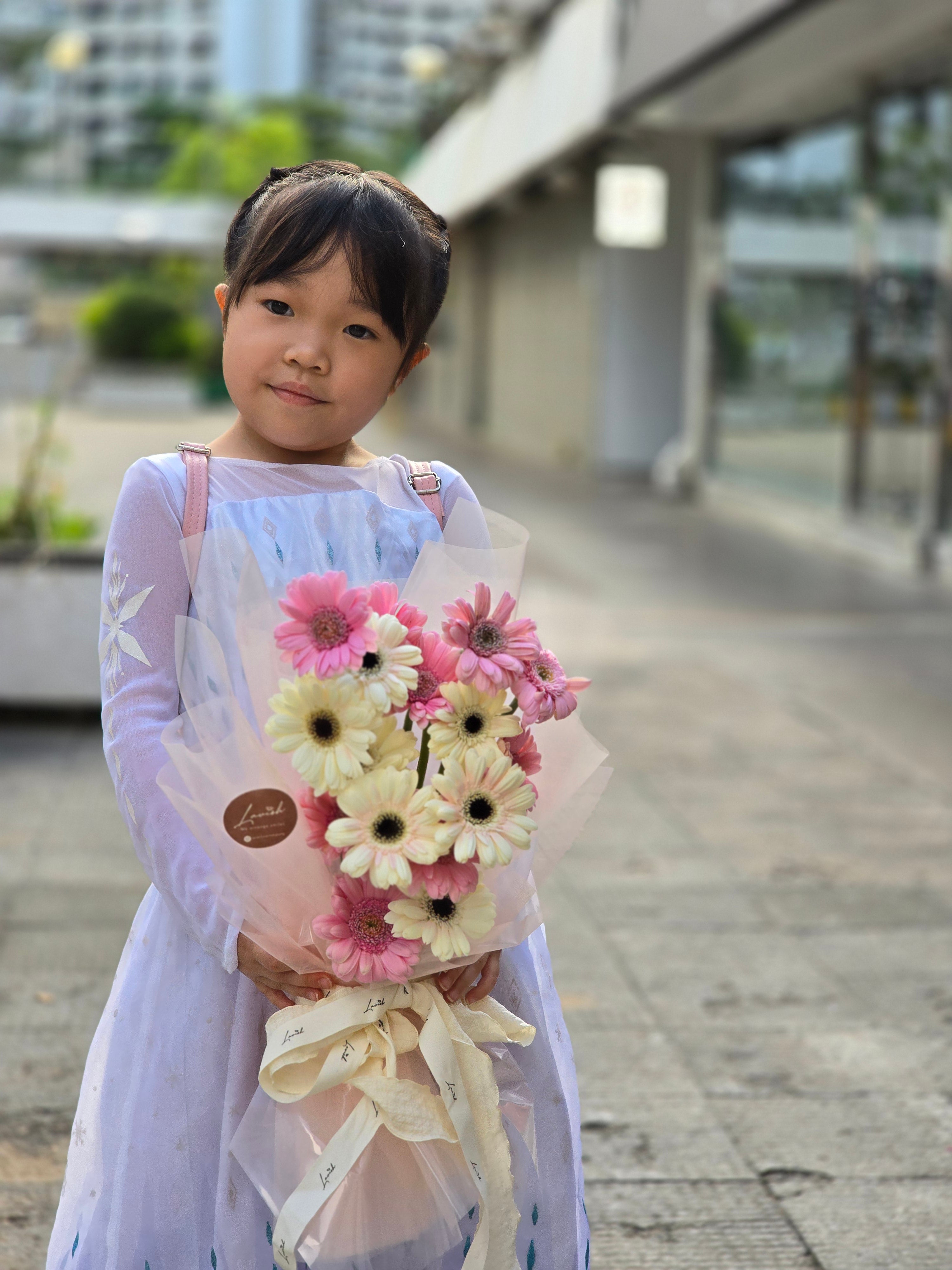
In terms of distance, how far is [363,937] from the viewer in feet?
4.70

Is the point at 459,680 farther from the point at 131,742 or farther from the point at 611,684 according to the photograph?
the point at 611,684

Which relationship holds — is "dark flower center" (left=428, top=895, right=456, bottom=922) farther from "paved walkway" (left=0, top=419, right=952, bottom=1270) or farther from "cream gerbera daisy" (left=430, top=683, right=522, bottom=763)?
"paved walkway" (left=0, top=419, right=952, bottom=1270)

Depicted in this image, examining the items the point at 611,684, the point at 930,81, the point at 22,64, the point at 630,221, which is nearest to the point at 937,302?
the point at 930,81

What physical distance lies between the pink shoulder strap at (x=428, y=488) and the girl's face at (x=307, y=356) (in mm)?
151

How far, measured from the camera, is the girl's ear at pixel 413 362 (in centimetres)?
170

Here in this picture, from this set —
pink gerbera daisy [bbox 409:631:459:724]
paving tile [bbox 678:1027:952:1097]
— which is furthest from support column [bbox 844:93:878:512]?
pink gerbera daisy [bbox 409:631:459:724]

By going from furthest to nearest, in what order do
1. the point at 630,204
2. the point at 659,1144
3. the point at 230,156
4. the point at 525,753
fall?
the point at 230,156 < the point at 630,204 < the point at 659,1144 < the point at 525,753

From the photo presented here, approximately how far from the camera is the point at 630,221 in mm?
17406

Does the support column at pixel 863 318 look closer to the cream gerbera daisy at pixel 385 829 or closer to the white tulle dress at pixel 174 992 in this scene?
the white tulle dress at pixel 174 992

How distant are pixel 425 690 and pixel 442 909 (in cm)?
21

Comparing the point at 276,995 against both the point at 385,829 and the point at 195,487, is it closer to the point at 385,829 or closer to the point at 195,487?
the point at 385,829

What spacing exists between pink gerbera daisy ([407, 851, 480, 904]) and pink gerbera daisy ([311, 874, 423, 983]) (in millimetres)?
34

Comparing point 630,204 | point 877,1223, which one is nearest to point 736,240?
point 630,204

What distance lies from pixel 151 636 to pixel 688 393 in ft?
50.9
